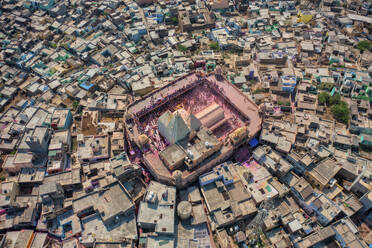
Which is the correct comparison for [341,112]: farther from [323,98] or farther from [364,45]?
[364,45]

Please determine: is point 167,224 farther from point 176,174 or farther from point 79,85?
point 79,85

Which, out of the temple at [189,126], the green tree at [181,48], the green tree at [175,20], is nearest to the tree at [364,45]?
the temple at [189,126]

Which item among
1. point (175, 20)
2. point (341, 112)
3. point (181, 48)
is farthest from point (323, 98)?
point (175, 20)

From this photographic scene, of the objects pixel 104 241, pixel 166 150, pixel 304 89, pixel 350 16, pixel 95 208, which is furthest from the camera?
pixel 350 16

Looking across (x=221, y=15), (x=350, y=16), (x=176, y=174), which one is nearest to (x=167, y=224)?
(x=176, y=174)

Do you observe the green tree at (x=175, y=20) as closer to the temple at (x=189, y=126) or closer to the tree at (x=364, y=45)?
the temple at (x=189, y=126)

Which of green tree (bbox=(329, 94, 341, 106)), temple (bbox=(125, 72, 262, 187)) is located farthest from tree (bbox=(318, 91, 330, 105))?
temple (bbox=(125, 72, 262, 187))

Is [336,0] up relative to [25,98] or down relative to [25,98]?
up

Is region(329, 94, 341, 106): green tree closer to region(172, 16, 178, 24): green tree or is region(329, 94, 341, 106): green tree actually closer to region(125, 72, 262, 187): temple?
region(125, 72, 262, 187): temple
